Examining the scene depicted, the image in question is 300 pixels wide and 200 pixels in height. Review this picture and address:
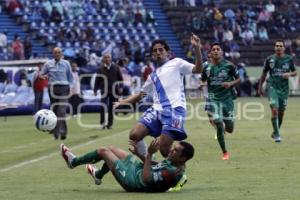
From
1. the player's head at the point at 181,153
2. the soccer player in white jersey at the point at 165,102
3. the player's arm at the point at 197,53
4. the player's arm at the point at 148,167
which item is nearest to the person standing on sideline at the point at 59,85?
the soccer player in white jersey at the point at 165,102

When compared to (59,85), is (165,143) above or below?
above

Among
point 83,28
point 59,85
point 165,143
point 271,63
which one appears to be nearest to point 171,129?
point 165,143

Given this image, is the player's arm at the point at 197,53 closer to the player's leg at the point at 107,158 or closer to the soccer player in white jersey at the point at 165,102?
the soccer player in white jersey at the point at 165,102

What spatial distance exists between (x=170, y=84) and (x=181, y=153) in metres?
2.38

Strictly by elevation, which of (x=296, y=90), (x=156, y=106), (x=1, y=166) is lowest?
(x=296, y=90)

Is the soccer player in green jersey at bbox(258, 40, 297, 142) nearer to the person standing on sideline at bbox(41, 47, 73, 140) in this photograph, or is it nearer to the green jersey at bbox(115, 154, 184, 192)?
the person standing on sideline at bbox(41, 47, 73, 140)

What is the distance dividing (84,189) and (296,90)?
134 ft

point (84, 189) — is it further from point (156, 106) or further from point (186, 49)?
point (186, 49)

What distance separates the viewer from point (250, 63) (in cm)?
5691

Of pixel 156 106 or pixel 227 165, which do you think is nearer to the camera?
pixel 156 106

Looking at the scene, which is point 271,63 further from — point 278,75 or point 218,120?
point 218,120

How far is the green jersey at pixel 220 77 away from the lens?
20156 mm

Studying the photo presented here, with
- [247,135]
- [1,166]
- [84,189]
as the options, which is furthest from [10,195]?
[247,135]

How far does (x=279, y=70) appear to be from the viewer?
2298cm
